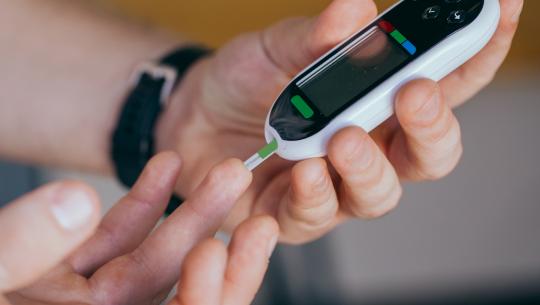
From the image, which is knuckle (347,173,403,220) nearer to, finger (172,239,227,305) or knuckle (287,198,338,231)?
knuckle (287,198,338,231)

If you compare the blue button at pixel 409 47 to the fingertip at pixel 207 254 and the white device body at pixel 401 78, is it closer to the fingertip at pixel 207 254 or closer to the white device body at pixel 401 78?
the white device body at pixel 401 78

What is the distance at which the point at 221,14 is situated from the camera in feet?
4.25

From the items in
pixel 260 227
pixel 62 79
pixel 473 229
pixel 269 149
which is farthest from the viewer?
pixel 473 229

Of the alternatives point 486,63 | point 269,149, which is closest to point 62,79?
point 269,149

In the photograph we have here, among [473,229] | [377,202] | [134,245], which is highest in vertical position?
[134,245]

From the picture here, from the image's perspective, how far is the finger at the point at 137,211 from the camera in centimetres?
52

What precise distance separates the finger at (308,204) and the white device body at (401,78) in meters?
0.02

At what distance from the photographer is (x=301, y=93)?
55 cm

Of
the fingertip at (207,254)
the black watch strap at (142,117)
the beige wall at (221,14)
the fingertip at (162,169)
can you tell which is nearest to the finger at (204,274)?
the fingertip at (207,254)

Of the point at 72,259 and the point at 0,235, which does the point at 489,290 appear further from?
the point at 0,235

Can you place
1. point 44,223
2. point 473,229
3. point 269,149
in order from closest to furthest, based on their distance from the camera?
1. point 44,223
2. point 269,149
3. point 473,229

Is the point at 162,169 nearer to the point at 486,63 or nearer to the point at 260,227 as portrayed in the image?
the point at 260,227

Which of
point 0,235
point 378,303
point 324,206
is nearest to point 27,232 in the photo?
point 0,235

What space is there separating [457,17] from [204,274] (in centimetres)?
28
